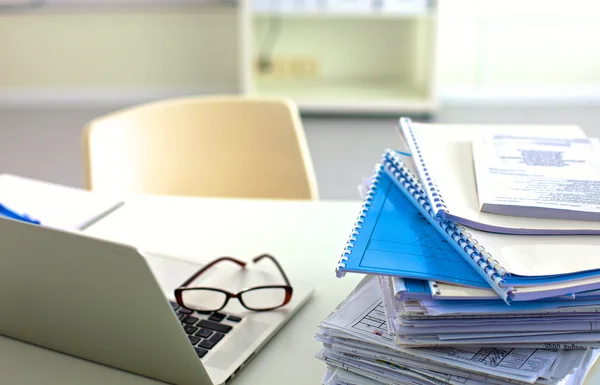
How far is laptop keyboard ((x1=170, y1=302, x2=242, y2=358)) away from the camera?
35.4 inches

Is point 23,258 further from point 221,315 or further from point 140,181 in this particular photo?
point 140,181

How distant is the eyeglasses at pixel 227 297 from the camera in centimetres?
97

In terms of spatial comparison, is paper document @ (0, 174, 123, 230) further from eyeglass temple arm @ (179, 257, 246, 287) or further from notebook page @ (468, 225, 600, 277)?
notebook page @ (468, 225, 600, 277)

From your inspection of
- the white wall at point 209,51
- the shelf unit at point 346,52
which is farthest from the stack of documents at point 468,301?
the white wall at point 209,51

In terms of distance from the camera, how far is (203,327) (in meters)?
0.93

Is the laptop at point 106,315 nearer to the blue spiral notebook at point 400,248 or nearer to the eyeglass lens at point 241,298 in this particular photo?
the eyeglass lens at point 241,298

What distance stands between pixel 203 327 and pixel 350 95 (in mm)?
3175

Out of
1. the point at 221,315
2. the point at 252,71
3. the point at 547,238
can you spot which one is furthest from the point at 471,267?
the point at 252,71

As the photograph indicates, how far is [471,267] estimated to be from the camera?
0.76 meters

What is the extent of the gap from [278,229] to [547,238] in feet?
1.75

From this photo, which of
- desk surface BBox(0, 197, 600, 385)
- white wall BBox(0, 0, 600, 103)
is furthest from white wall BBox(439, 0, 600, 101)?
desk surface BBox(0, 197, 600, 385)

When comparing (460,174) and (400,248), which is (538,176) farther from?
(400,248)

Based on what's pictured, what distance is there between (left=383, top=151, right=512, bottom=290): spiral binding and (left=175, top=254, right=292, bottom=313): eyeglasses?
7.7 inches

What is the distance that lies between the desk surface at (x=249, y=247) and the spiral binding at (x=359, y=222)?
0.15 metres
